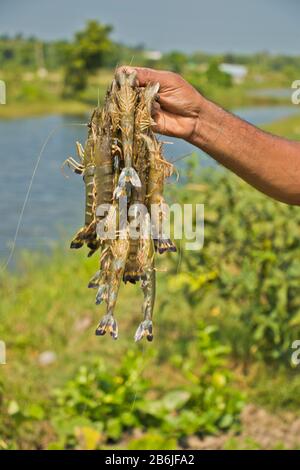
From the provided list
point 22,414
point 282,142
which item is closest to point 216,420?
point 22,414

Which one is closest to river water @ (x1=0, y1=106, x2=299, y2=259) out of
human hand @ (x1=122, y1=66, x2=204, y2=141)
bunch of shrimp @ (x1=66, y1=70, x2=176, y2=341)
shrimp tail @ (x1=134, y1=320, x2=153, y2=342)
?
human hand @ (x1=122, y1=66, x2=204, y2=141)

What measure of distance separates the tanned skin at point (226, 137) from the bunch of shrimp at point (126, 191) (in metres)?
0.10

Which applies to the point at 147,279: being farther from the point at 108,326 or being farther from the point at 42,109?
the point at 42,109

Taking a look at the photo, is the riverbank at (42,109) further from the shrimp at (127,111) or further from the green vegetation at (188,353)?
the shrimp at (127,111)

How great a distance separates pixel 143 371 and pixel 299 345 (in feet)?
2.70

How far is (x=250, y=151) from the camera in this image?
2.08 m

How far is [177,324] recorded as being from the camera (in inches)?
170

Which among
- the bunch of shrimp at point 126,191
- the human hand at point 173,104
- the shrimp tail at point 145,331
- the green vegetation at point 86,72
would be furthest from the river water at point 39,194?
the shrimp tail at point 145,331

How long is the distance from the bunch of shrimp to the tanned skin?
10cm

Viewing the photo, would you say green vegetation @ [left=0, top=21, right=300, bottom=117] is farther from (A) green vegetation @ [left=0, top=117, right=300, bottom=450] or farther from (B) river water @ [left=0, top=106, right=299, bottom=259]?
(A) green vegetation @ [left=0, top=117, right=300, bottom=450]

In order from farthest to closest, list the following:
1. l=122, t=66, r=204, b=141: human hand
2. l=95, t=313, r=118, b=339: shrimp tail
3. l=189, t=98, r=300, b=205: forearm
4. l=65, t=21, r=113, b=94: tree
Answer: l=65, t=21, r=113, b=94: tree < l=189, t=98, r=300, b=205: forearm < l=122, t=66, r=204, b=141: human hand < l=95, t=313, r=118, b=339: shrimp tail

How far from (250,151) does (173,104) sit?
314mm

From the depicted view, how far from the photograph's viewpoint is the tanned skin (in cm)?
186

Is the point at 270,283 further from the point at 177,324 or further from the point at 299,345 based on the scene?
the point at 177,324
